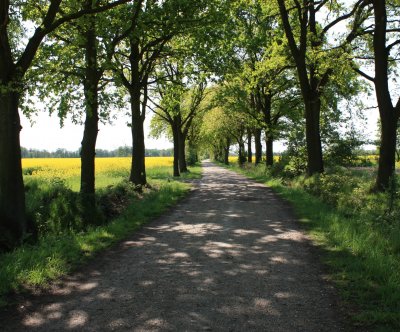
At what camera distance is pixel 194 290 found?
5.53 m

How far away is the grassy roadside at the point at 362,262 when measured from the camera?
4630mm

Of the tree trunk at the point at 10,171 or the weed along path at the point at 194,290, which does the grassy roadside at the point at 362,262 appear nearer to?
the weed along path at the point at 194,290

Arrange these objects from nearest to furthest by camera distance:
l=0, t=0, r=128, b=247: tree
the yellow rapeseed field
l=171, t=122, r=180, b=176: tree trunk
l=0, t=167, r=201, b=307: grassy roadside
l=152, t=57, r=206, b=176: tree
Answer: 1. l=0, t=167, r=201, b=307: grassy roadside
2. l=0, t=0, r=128, b=247: tree
3. l=152, t=57, r=206, b=176: tree
4. the yellow rapeseed field
5. l=171, t=122, r=180, b=176: tree trunk

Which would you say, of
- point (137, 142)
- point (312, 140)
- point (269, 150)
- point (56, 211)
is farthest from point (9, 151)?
point (269, 150)

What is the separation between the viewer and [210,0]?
14.4 metres

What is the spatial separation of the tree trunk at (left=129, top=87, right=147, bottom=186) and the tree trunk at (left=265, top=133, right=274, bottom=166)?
49.4ft

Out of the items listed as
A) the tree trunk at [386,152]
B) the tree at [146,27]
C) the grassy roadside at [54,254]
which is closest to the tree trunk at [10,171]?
the grassy roadside at [54,254]

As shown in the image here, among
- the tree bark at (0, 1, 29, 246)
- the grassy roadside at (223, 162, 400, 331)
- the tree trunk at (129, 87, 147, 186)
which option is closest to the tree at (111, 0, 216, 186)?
the tree trunk at (129, 87, 147, 186)

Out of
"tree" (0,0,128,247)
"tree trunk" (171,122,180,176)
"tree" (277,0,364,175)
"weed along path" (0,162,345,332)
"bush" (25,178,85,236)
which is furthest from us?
"tree trunk" (171,122,180,176)

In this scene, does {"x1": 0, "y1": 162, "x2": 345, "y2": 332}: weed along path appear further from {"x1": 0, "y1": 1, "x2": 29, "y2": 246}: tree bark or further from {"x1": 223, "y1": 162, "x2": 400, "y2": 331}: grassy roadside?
{"x1": 0, "y1": 1, "x2": 29, "y2": 246}: tree bark

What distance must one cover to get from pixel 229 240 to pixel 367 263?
3060 mm

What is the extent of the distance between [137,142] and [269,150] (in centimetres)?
1605

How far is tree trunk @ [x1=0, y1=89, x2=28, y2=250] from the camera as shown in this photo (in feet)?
27.8

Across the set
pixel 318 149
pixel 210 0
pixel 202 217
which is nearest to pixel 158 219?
pixel 202 217
